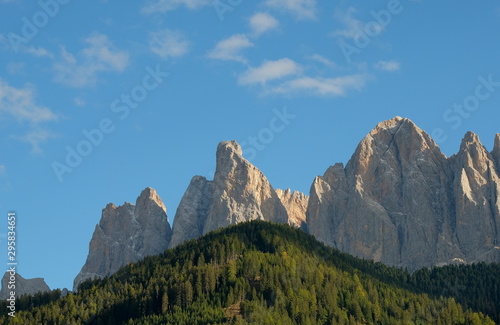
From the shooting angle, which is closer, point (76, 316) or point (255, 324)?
point (255, 324)

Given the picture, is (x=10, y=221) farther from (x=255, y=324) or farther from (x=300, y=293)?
(x=300, y=293)

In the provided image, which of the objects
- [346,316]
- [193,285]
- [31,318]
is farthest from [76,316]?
[346,316]

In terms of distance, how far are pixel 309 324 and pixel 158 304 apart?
29.2 meters

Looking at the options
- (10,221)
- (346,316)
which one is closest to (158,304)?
(346,316)

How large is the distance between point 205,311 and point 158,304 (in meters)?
12.9

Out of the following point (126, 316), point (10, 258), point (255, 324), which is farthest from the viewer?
point (126, 316)

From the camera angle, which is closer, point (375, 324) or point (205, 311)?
point (205, 311)

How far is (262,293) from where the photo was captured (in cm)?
19612

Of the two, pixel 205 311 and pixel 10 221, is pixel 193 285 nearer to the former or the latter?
pixel 205 311

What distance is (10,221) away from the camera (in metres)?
146

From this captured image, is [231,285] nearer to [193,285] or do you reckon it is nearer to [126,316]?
[193,285]

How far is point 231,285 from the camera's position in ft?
646

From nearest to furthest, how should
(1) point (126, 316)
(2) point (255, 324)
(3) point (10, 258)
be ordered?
(3) point (10, 258) → (2) point (255, 324) → (1) point (126, 316)

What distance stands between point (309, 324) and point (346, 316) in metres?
10.5
